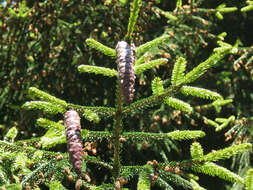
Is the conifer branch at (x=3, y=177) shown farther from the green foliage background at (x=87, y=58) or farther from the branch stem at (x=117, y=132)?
the green foliage background at (x=87, y=58)

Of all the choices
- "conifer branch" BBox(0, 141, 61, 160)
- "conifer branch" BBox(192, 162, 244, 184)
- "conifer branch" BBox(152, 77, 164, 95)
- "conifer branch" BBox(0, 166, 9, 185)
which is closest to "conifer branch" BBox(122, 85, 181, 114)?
"conifer branch" BBox(152, 77, 164, 95)

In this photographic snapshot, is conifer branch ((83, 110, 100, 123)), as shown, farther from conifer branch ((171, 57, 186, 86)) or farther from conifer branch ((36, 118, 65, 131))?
conifer branch ((171, 57, 186, 86))

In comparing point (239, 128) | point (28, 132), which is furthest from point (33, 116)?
point (239, 128)

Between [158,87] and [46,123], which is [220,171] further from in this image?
[46,123]

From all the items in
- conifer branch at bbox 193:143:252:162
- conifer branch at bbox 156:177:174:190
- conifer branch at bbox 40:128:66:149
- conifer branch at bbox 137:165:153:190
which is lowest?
conifer branch at bbox 156:177:174:190

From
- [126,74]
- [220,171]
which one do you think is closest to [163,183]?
[220,171]

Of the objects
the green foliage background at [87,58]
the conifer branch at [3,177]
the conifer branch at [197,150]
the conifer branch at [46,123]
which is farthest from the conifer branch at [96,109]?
the green foliage background at [87,58]

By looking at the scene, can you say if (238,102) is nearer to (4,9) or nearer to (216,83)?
(216,83)
